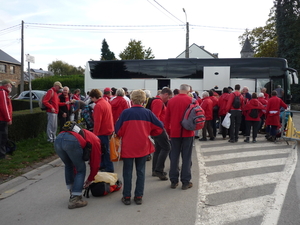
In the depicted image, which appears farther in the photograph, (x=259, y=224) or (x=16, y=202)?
(x=16, y=202)

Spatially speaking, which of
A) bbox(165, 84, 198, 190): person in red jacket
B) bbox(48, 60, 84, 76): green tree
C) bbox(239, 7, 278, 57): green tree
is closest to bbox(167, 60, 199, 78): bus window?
bbox(165, 84, 198, 190): person in red jacket

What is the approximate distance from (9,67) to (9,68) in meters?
0.16

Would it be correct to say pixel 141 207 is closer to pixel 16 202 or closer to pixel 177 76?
pixel 16 202

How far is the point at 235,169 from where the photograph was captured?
7.12 m

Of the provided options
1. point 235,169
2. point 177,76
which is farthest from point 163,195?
point 177,76

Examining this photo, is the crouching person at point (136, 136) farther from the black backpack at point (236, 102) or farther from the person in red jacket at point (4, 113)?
the black backpack at point (236, 102)

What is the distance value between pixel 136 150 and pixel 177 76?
46.1ft

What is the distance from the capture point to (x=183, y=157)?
576cm

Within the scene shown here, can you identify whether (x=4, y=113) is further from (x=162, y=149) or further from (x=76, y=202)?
(x=162, y=149)

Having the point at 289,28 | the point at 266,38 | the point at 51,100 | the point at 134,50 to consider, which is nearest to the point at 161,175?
the point at 51,100

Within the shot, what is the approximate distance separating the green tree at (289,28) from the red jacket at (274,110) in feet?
98.6

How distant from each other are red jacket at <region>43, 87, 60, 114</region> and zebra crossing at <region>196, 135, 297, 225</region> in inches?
187

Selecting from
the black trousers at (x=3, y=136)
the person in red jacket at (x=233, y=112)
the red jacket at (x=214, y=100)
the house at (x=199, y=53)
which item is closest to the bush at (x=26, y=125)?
the black trousers at (x=3, y=136)

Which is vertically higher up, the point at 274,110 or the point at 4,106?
the point at 4,106
